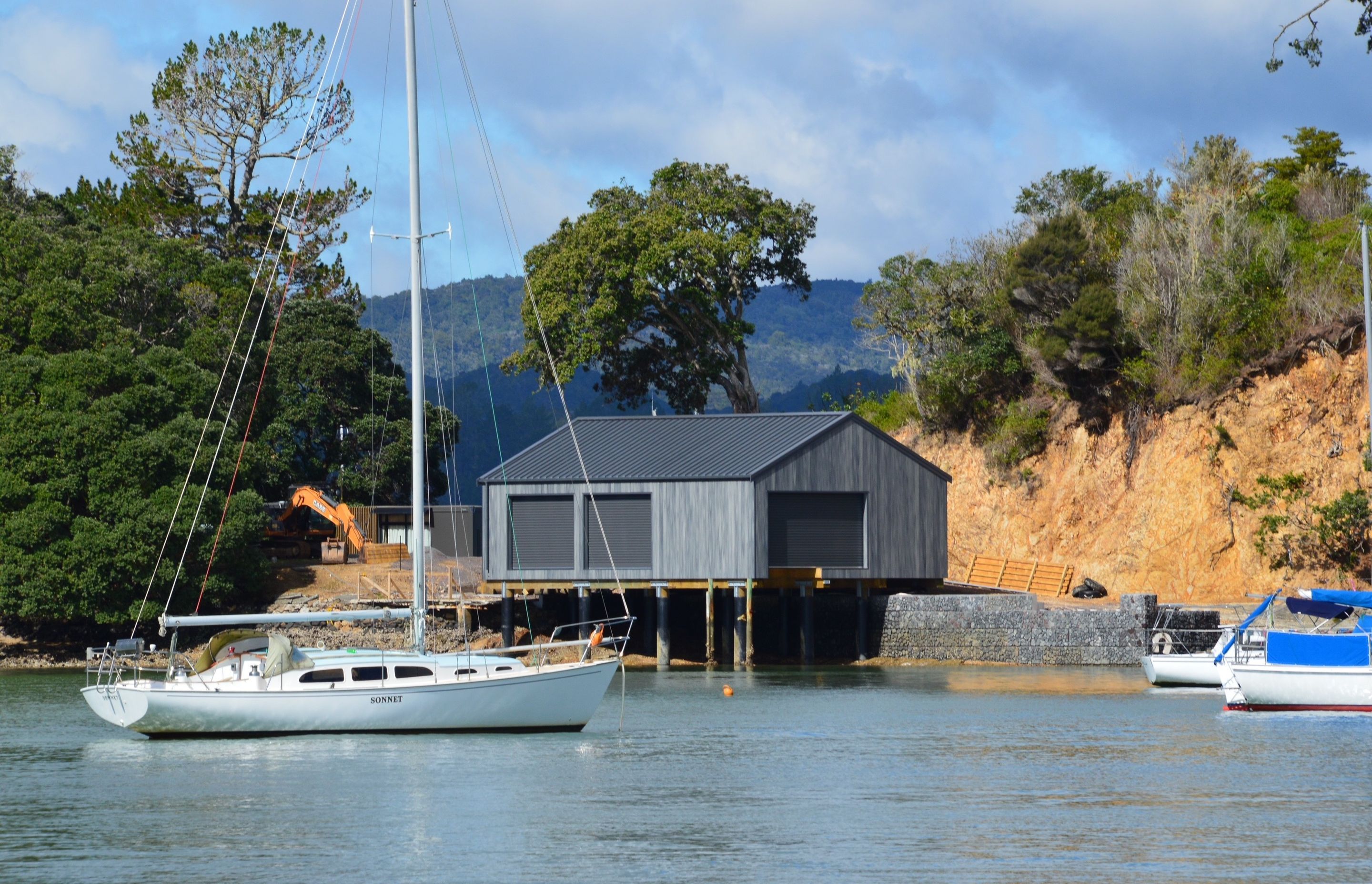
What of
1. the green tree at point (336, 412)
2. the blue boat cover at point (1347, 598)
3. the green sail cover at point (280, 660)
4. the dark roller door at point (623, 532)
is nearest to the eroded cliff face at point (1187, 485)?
the dark roller door at point (623, 532)

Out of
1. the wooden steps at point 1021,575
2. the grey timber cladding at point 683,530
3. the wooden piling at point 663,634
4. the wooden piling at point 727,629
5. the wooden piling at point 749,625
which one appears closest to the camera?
the grey timber cladding at point 683,530

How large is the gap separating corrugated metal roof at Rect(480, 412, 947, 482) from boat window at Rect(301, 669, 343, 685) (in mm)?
19714

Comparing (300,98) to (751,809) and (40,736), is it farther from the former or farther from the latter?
(751,809)

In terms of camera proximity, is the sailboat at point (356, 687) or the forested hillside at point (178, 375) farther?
the forested hillside at point (178, 375)

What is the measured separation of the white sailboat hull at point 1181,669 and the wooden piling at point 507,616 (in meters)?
20.2

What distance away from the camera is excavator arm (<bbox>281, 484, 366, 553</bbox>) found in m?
63.2

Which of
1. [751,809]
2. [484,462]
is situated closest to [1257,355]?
[751,809]

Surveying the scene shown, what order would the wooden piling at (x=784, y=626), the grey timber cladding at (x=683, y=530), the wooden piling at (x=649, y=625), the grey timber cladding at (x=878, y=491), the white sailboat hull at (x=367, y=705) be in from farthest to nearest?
the wooden piling at (x=649, y=625)
the wooden piling at (x=784, y=626)
the grey timber cladding at (x=878, y=491)
the grey timber cladding at (x=683, y=530)
the white sailboat hull at (x=367, y=705)

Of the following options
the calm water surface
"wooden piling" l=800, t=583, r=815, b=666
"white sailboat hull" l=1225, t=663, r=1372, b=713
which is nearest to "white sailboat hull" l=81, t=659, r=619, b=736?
the calm water surface

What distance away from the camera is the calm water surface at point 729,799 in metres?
19.4

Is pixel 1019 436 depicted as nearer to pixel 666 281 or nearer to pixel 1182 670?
pixel 666 281

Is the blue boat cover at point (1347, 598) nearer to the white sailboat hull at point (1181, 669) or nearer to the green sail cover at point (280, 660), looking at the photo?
the white sailboat hull at point (1181, 669)

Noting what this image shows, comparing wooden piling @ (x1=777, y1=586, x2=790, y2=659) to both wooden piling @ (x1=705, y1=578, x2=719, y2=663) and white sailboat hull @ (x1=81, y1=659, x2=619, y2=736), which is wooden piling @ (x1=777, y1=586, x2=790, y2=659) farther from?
white sailboat hull @ (x1=81, y1=659, x2=619, y2=736)

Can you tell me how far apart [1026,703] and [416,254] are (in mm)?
17596
